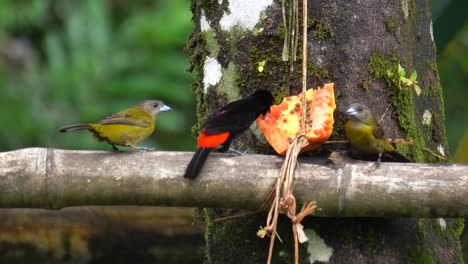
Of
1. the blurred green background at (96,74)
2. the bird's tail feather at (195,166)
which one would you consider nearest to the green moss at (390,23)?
the bird's tail feather at (195,166)

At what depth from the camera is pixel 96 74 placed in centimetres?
823

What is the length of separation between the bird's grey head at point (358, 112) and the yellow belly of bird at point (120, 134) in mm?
1111

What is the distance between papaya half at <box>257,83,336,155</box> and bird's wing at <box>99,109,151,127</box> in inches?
31.3

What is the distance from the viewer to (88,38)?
8195mm

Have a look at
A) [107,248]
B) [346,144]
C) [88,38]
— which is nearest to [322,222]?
[346,144]

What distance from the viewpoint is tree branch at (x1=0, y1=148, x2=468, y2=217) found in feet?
10.8

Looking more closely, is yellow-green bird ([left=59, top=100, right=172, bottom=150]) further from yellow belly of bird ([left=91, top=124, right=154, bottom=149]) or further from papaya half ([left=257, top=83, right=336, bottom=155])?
papaya half ([left=257, top=83, right=336, bottom=155])

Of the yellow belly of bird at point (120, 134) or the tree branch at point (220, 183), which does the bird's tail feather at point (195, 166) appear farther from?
the yellow belly of bird at point (120, 134)

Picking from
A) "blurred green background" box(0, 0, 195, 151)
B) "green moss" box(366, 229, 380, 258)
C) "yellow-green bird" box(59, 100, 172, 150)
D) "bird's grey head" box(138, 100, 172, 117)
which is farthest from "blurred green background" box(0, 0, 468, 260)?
"green moss" box(366, 229, 380, 258)

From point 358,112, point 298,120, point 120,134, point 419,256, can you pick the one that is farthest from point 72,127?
point 419,256

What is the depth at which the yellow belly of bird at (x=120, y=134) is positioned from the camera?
14.2 ft

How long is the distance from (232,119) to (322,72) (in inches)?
15.6

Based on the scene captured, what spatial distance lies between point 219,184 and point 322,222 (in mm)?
442

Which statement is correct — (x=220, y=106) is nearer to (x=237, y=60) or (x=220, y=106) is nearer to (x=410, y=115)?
(x=237, y=60)
